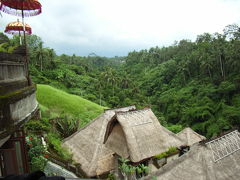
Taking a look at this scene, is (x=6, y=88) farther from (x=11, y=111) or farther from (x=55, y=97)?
(x=55, y=97)

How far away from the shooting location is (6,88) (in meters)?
3.25

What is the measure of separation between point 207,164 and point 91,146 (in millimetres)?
6406

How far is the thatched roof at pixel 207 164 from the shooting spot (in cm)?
617

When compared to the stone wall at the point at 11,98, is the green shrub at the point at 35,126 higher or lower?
lower

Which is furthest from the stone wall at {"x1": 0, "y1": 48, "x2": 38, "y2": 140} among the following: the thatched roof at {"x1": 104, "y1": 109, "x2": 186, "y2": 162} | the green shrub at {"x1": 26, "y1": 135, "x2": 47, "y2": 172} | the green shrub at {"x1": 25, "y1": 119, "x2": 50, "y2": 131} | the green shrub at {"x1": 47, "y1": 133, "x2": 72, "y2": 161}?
the green shrub at {"x1": 47, "y1": 133, "x2": 72, "y2": 161}

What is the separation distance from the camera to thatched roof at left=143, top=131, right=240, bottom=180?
20.2ft

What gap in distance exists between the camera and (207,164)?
6.37 meters

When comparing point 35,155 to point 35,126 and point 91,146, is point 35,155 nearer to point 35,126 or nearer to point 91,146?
point 35,126

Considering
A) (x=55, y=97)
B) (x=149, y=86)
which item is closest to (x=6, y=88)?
(x=55, y=97)

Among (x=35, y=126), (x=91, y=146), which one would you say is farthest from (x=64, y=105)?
(x=91, y=146)

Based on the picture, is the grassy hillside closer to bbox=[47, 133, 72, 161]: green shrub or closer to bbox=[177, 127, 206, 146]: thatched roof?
bbox=[47, 133, 72, 161]: green shrub

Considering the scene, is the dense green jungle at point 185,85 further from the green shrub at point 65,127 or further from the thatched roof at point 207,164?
the thatched roof at point 207,164

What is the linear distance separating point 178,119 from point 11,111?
29.7m

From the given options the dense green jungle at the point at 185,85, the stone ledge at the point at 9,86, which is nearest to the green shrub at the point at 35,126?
the stone ledge at the point at 9,86
